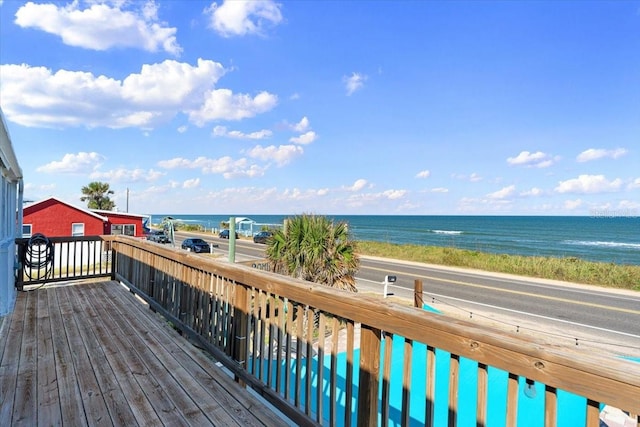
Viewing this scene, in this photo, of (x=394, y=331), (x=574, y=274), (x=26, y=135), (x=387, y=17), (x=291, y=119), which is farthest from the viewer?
(x=291, y=119)

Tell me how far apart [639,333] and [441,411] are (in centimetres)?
629

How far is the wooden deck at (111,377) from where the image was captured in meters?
1.98

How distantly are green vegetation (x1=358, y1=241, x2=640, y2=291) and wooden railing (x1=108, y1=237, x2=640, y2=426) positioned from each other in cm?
1229

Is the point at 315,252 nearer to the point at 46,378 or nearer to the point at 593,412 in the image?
the point at 46,378

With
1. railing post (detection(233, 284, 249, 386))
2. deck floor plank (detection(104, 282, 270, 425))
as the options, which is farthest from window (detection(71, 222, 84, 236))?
railing post (detection(233, 284, 249, 386))

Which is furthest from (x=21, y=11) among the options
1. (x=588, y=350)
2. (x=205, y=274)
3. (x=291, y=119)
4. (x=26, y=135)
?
(x=291, y=119)

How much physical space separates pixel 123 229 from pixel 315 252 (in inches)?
710

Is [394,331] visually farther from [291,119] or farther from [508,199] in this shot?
[508,199]

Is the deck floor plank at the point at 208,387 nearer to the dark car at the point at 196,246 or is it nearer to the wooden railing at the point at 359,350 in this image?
the wooden railing at the point at 359,350

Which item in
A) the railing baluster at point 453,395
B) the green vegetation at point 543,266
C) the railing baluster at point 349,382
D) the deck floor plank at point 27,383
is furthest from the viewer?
the green vegetation at point 543,266

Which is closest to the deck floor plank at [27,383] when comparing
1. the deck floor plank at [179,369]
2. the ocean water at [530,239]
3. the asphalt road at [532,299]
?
the deck floor plank at [179,369]

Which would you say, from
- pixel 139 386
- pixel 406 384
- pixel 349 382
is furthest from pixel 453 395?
pixel 139 386

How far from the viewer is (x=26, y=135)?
11.5m

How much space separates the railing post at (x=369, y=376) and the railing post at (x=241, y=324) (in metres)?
1.09
